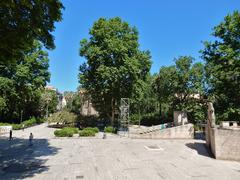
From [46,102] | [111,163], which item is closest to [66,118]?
[111,163]

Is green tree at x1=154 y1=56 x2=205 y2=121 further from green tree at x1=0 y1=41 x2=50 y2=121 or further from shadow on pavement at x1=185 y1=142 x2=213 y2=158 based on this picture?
green tree at x1=0 y1=41 x2=50 y2=121

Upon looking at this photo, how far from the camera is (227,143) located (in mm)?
19516

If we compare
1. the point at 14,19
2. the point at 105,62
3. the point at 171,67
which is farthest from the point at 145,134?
the point at 14,19

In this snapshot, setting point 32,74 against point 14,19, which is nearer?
point 14,19

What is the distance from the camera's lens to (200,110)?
128ft

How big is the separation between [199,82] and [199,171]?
25.9 m

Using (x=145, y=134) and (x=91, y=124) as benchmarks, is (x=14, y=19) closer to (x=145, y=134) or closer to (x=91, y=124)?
(x=145, y=134)

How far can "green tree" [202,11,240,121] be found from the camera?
28141 mm

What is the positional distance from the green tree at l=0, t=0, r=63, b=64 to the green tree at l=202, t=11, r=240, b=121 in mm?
21294

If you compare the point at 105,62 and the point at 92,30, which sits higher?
the point at 92,30

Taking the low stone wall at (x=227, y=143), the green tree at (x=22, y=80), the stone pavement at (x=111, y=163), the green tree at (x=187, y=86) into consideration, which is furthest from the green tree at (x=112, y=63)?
the low stone wall at (x=227, y=143)

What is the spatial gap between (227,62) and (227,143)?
39.3 feet

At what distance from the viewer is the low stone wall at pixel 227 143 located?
759 inches

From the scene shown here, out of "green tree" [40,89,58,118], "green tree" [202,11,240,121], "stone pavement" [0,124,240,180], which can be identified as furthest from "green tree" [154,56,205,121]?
"green tree" [40,89,58,118]
